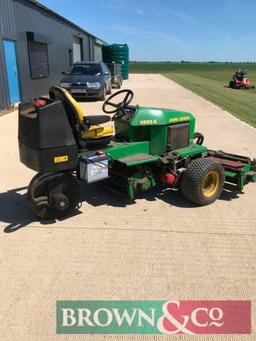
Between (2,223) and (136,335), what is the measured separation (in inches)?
82.5

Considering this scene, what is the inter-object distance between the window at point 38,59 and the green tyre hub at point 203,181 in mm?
11690

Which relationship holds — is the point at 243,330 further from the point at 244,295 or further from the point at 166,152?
the point at 166,152

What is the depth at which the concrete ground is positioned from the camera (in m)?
2.63

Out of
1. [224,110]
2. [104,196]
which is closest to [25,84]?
[224,110]

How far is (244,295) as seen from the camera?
2.68 metres

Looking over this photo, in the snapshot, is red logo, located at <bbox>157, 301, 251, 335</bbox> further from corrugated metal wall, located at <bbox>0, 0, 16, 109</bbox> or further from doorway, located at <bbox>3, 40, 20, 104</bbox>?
doorway, located at <bbox>3, 40, 20, 104</bbox>

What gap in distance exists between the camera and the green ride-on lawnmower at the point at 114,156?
11.0ft

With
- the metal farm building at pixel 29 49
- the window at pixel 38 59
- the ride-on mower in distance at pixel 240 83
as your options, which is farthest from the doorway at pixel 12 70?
the ride-on mower in distance at pixel 240 83

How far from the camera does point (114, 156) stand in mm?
3930

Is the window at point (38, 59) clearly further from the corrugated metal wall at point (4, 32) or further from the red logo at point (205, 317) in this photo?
the red logo at point (205, 317)

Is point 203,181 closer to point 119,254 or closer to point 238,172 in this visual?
point 238,172

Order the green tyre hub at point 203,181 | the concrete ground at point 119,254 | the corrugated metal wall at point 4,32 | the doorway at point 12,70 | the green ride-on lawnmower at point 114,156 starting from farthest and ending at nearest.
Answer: the doorway at point 12,70 → the corrugated metal wall at point 4,32 → the green tyre hub at point 203,181 → the green ride-on lawnmower at point 114,156 → the concrete ground at point 119,254

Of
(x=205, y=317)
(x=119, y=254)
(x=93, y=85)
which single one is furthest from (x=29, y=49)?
(x=205, y=317)

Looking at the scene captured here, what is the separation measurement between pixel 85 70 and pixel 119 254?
1219 cm
